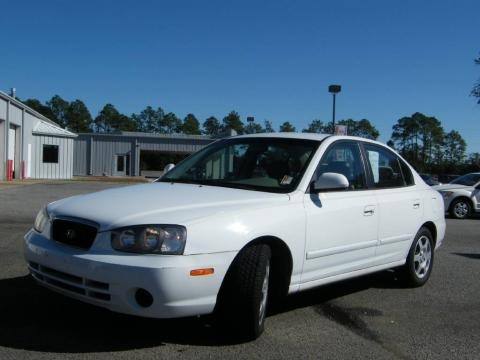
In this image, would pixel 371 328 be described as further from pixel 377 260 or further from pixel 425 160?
pixel 425 160

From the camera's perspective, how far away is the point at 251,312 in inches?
158

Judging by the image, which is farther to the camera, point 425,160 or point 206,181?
point 425,160

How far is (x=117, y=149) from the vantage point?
50.6m

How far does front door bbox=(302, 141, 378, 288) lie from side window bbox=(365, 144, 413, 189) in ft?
0.76

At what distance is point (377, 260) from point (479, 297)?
4.39 feet

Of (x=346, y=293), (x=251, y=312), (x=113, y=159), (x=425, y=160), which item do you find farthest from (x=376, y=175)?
(x=425, y=160)

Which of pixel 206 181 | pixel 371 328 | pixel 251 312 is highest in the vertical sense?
pixel 206 181

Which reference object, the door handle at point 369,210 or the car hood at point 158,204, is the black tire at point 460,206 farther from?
the car hood at point 158,204

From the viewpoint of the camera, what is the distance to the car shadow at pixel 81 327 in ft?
13.2

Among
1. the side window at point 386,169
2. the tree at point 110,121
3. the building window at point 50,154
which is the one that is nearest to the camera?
the side window at point 386,169

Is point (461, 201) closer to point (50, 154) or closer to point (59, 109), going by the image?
point (50, 154)

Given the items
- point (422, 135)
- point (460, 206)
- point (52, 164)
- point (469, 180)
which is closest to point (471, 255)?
point (460, 206)

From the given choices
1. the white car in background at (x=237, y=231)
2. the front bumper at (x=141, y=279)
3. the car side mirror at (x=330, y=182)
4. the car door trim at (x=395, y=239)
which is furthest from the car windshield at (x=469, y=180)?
the front bumper at (x=141, y=279)

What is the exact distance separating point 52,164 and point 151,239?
117 ft
